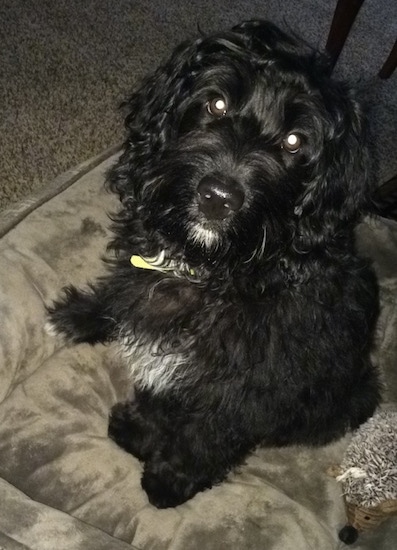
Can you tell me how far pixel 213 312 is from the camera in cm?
207

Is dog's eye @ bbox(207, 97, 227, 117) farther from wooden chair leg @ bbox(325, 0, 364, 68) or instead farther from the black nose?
wooden chair leg @ bbox(325, 0, 364, 68)

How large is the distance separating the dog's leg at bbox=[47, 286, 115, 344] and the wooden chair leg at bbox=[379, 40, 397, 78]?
2946 millimetres

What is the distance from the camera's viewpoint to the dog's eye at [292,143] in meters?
1.74

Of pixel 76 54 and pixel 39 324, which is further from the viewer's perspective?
→ pixel 76 54

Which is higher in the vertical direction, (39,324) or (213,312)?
(213,312)

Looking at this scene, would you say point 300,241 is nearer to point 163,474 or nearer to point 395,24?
point 163,474

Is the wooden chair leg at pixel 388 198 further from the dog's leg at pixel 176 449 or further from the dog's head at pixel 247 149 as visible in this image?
the dog's leg at pixel 176 449

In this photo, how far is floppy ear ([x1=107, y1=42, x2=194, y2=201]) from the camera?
6.13 ft

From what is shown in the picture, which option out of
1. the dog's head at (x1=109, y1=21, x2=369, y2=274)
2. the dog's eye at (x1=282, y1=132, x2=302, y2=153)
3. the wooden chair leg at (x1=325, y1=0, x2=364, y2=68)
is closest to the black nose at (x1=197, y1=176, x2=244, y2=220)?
the dog's head at (x1=109, y1=21, x2=369, y2=274)

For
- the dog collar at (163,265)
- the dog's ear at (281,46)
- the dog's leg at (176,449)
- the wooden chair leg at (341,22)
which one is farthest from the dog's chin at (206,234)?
the wooden chair leg at (341,22)

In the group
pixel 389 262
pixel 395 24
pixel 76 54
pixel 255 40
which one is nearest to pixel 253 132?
pixel 255 40

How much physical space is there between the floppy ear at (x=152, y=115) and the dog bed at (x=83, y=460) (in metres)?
0.67

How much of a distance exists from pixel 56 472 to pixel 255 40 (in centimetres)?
148

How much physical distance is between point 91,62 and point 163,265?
7.97 feet
